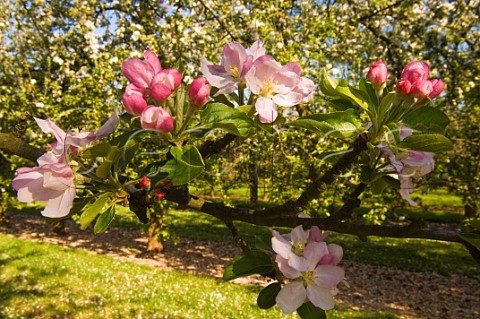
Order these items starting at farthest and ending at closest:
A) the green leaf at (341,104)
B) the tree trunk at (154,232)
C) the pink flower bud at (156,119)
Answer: the tree trunk at (154,232) < the green leaf at (341,104) < the pink flower bud at (156,119)

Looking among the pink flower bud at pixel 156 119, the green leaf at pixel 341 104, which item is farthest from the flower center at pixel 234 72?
the green leaf at pixel 341 104

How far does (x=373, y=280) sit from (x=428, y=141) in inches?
325

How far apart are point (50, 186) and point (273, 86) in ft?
1.54

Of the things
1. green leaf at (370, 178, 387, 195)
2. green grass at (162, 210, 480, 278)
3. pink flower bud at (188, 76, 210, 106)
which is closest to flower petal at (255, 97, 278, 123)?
pink flower bud at (188, 76, 210, 106)

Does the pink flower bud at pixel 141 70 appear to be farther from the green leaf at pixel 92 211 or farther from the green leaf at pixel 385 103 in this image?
the green leaf at pixel 385 103

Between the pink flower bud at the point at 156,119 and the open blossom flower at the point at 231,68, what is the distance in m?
0.16

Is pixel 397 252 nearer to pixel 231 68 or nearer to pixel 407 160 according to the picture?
pixel 407 160

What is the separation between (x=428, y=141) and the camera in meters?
0.80

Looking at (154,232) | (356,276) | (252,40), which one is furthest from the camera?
(154,232)

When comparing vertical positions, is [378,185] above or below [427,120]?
below

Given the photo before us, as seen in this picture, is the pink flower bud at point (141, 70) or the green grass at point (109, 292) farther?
the green grass at point (109, 292)

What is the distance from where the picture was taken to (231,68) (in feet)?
2.79

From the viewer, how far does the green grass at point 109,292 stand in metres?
5.33

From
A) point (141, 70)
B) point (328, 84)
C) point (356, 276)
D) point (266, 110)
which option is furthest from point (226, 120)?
point (356, 276)
